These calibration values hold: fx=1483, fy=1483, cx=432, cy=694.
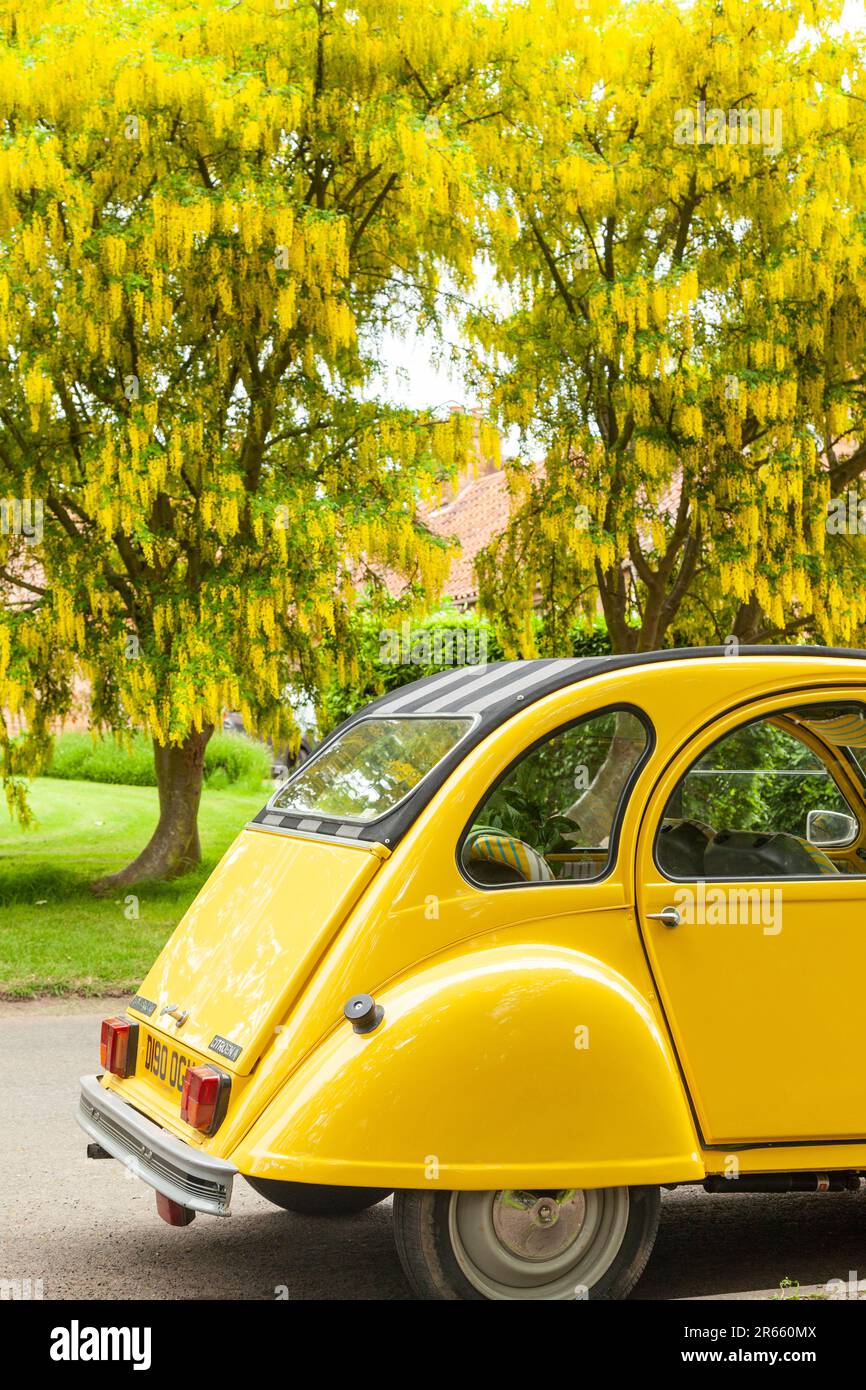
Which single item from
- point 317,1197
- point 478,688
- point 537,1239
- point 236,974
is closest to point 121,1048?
point 236,974

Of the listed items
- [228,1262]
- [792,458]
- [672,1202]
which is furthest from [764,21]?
[228,1262]

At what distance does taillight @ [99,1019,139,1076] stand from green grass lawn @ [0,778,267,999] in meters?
5.14

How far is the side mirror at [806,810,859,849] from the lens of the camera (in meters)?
5.29

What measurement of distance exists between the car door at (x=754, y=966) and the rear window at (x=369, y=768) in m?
0.70

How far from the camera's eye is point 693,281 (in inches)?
561

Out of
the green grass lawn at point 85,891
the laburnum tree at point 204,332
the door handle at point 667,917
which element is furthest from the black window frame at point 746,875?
the laburnum tree at point 204,332

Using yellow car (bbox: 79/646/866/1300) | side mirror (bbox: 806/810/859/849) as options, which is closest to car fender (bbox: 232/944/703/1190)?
yellow car (bbox: 79/646/866/1300)

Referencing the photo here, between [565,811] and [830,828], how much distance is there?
46.8 inches

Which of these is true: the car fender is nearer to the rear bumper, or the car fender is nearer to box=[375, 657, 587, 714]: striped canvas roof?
the rear bumper

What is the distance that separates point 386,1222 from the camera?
17.3ft
